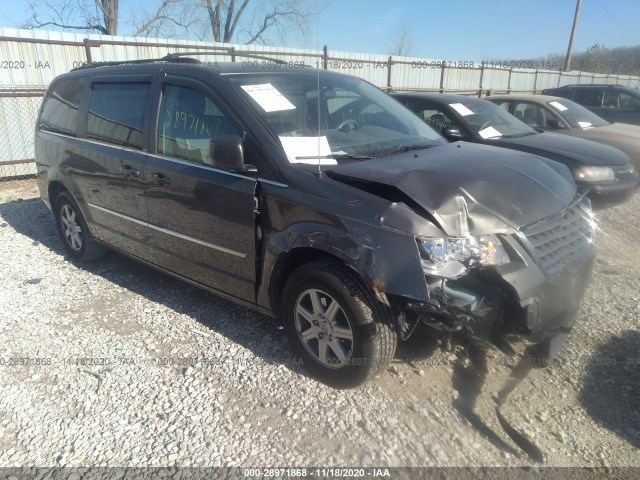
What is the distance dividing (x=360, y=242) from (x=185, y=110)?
177cm

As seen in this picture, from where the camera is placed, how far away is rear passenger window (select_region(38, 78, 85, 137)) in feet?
14.7

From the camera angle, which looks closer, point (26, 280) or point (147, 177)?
point (147, 177)

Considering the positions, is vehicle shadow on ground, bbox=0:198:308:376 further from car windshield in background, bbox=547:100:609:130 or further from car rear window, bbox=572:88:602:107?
car rear window, bbox=572:88:602:107

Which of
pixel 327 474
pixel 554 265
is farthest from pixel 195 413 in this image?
pixel 554 265

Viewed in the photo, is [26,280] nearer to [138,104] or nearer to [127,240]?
[127,240]

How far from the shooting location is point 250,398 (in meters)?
2.77

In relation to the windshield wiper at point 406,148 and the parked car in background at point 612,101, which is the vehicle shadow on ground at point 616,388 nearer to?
the windshield wiper at point 406,148

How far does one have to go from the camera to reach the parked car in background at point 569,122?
24.3 ft

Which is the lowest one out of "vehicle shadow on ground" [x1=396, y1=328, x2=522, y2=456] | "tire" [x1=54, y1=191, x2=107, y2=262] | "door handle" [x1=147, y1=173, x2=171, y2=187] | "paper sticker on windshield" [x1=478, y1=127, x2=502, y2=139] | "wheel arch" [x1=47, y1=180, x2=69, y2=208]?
"vehicle shadow on ground" [x1=396, y1=328, x2=522, y2=456]

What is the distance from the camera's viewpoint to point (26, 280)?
446 cm

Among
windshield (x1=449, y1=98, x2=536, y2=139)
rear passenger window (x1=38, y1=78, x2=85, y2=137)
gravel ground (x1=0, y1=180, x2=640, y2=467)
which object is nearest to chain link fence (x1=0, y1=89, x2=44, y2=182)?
rear passenger window (x1=38, y1=78, x2=85, y2=137)

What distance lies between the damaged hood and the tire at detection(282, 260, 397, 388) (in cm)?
55

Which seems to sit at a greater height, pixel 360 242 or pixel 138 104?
pixel 138 104

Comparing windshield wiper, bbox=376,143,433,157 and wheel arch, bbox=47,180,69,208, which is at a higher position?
windshield wiper, bbox=376,143,433,157
